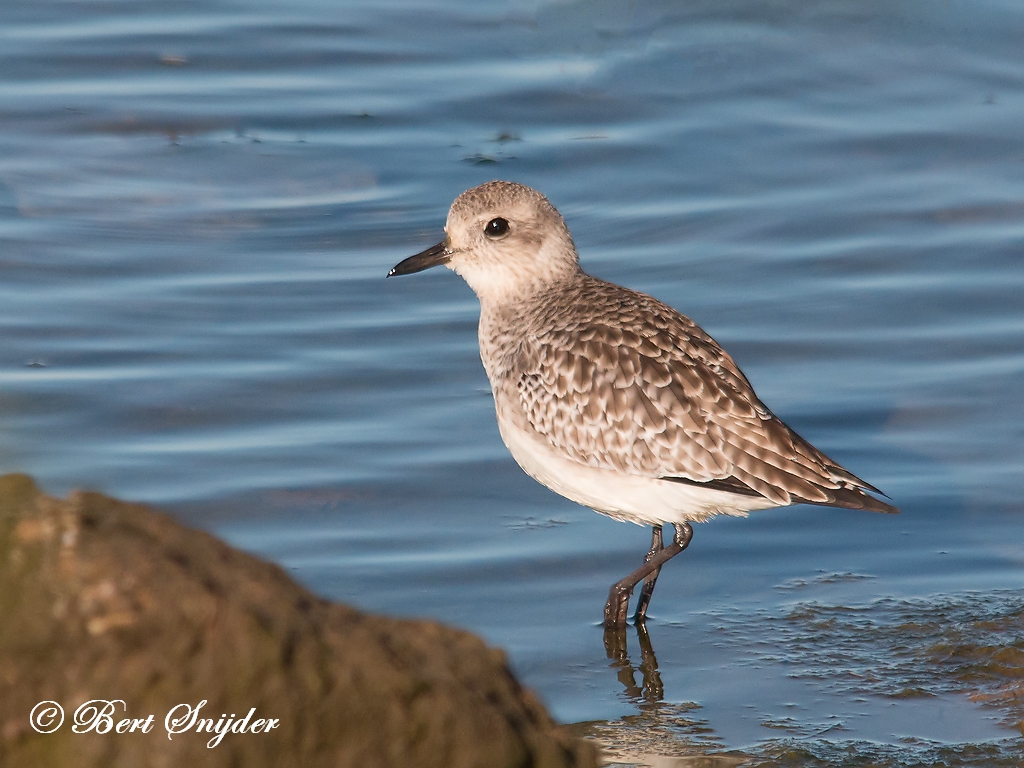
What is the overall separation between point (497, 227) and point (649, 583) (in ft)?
6.18

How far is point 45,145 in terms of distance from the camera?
41.7 feet

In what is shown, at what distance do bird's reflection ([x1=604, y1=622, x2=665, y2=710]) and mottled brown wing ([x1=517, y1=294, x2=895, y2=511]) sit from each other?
0.77 metres

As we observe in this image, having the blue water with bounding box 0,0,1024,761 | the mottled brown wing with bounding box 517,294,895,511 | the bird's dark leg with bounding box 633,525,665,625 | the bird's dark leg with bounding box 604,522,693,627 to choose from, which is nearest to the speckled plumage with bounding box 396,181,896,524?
the mottled brown wing with bounding box 517,294,895,511

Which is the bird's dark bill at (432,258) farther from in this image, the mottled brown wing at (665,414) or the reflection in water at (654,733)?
the reflection in water at (654,733)

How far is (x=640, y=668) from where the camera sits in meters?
6.60

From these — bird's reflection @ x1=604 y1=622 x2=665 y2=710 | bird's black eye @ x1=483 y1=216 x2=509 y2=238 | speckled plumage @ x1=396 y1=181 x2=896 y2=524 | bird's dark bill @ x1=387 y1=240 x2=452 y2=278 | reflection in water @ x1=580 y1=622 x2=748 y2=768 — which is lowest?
reflection in water @ x1=580 y1=622 x2=748 y2=768

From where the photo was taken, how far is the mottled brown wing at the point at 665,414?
642 cm

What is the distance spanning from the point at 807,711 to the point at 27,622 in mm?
3519

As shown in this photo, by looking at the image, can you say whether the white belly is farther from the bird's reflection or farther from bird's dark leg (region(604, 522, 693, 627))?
the bird's reflection

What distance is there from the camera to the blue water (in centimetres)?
739

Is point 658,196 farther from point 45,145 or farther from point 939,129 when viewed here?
point 45,145

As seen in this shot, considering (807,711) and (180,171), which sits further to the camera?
(180,171)

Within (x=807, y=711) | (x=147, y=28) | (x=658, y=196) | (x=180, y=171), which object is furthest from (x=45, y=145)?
(x=807, y=711)

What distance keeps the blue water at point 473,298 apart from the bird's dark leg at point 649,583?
117 mm
